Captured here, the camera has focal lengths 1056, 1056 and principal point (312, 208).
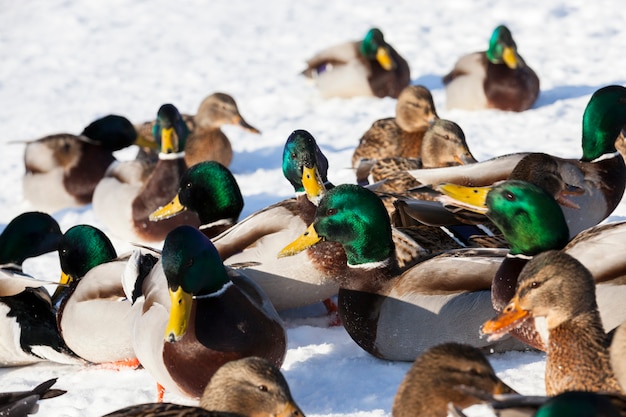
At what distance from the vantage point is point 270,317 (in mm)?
4281

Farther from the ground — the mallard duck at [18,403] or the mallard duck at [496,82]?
the mallard duck at [496,82]

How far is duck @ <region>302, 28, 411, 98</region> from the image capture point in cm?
988

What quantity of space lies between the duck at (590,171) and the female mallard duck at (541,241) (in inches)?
34.5

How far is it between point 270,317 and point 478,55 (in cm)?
567

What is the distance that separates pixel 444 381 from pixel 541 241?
1.27 meters

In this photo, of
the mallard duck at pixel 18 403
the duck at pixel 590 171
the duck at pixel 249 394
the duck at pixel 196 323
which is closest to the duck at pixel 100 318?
the duck at pixel 196 323

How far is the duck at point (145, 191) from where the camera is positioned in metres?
6.90

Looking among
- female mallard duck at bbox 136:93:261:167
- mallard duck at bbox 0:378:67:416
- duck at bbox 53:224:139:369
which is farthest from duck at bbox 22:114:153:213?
mallard duck at bbox 0:378:67:416

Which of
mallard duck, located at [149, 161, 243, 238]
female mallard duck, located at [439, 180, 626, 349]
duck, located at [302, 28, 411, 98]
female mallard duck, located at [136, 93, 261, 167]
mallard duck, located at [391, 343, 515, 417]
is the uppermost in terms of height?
duck, located at [302, 28, 411, 98]

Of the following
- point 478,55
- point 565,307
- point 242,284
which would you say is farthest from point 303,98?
point 565,307

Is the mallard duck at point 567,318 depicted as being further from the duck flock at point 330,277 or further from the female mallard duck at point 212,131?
the female mallard duck at point 212,131

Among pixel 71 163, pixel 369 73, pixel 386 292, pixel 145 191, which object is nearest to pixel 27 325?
pixel 386 292

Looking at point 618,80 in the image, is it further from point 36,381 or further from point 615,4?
point 36,381

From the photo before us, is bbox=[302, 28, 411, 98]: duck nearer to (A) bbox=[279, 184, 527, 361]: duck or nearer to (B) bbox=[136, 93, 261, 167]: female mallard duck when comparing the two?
(B) bbox=[136, 93, 261, 167]: female mallard duck
